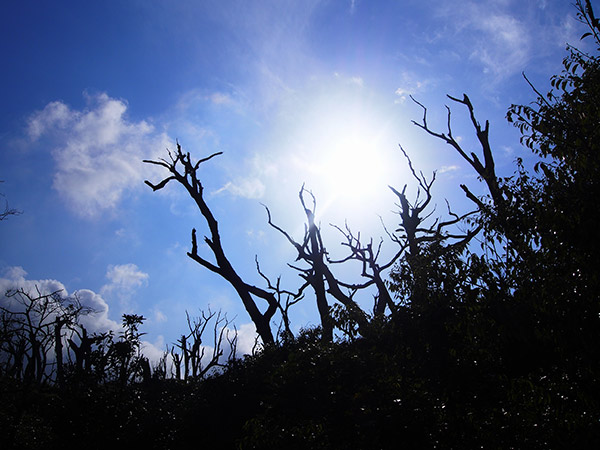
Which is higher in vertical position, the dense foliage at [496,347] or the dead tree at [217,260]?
the dead tree at [217,260]

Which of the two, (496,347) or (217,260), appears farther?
(217,260)

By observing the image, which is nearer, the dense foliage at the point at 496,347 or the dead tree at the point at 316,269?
the dense foliage at the point at 496,347

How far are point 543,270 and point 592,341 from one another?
886mm

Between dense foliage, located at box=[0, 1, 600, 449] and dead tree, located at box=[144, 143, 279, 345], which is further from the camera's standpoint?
dead tree, located at box=[144, 143, 279, 345]

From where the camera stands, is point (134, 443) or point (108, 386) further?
point (108, 386)

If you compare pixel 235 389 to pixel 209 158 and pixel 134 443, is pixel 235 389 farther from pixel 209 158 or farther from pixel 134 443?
pixel 209 158

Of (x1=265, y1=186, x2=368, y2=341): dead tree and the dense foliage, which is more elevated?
(x1=265, y1=186, x2=368, y2=341): dead tree

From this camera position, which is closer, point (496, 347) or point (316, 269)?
point (496, 347)

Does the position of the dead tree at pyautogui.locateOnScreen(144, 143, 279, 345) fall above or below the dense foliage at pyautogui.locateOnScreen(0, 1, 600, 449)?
above

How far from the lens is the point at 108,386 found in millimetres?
13195

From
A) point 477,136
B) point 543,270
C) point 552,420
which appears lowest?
point 552,420

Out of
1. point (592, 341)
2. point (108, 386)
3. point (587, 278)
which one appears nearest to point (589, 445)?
point (592, 341)

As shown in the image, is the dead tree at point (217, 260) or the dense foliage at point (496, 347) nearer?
the dense foliage at point (496, 347)

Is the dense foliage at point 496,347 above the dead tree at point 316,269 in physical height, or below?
below
